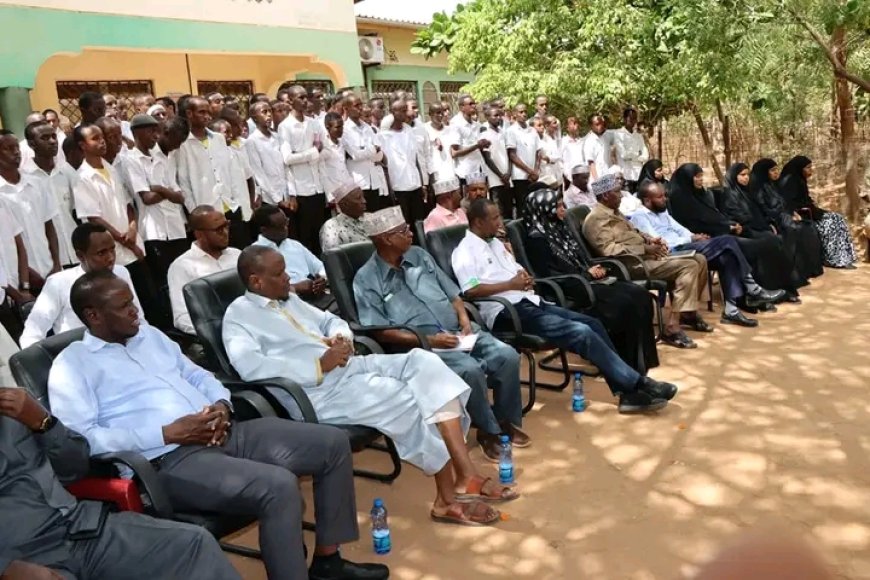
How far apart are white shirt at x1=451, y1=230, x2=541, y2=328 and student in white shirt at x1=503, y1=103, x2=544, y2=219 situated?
437 centimetres

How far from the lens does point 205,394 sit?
3420 millimetres

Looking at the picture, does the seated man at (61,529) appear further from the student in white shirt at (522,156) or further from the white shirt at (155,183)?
the student in white shirt at (522,156)

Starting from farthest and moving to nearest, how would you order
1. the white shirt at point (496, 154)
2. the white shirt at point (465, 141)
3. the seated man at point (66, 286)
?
the white shirt at point (496, 154) → the white shirt at point (465, 141) → the seated man at point (66, 286)

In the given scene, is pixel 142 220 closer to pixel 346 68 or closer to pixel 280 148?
pixel 280 148

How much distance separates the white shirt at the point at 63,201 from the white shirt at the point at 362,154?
116 inches

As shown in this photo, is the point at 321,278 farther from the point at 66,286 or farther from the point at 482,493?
the point at 482,493

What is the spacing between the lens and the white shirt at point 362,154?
7.94 metres

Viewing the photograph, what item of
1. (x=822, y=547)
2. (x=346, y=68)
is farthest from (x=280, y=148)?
(x=346, y=68)

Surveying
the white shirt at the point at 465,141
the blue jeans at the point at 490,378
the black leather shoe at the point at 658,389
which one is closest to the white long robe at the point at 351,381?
the blue jeans at the point at 490,378

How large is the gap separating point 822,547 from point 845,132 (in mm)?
7984

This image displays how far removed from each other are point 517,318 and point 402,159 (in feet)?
12.9

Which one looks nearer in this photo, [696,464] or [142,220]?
[696,464]

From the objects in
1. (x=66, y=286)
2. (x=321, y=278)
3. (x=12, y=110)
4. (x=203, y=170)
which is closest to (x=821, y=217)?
(x=321, y=278)

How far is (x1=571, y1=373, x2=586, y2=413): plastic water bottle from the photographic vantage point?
4961mm
